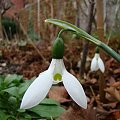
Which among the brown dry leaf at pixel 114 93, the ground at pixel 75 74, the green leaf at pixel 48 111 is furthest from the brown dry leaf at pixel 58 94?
the green leaf at pixel 48 111

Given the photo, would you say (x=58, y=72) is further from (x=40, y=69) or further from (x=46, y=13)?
(x=46, y=13)

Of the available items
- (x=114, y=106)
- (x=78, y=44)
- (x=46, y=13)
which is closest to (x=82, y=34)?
(x=114, y=106)

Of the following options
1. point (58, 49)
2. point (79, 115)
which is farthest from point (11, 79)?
point (58, 49)

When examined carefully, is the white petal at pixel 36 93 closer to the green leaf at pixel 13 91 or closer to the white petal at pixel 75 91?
the white petal at pixel 75 91

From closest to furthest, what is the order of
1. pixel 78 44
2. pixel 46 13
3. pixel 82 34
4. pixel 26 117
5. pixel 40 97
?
1. pixel 40 97
2. pixel 82 34
3. pixel 26 117
4. pixel 78 44
5. pixel 46 13

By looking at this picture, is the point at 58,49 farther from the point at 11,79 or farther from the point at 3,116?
the point at 11,79

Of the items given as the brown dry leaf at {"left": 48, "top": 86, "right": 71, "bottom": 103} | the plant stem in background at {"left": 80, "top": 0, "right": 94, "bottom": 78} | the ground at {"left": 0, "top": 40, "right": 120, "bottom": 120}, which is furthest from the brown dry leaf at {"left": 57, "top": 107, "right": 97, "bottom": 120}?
the plant stem in background at {"left": 80, "top": 0, "right": 94, "bottom": 78}
